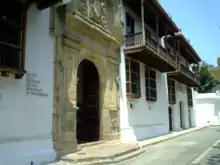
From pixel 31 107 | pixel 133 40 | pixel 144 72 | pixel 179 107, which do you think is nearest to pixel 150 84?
pixel 144 72

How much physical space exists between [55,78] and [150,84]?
27.6ft

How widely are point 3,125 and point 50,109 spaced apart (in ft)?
5.78

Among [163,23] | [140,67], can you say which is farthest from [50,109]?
[163,23]

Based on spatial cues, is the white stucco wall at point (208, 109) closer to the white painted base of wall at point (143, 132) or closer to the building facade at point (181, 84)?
the building facade at point (181, 84)

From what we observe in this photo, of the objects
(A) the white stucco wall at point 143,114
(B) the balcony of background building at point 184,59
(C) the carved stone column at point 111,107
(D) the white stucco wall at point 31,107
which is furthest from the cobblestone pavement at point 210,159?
(B) the balcony of background building at point 184,59

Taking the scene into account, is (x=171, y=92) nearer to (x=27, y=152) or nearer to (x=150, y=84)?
(x=150, y=84)

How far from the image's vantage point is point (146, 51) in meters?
12.9

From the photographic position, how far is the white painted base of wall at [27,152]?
633 centimetres

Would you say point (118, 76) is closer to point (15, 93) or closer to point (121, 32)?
point (121, 32)

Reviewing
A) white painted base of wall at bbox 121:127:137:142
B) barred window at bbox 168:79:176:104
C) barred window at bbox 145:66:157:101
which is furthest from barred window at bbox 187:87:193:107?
white painted base of wall at bbox 121:127:137:142

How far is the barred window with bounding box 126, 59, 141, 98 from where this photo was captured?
12.8 meters

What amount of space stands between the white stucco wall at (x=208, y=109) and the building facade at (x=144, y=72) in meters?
15.9

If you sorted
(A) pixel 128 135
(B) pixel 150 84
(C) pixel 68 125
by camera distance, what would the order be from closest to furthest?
1. (C) pixel 68 125
2. (A) pixel 128 135
3. (B) pixel 150 84

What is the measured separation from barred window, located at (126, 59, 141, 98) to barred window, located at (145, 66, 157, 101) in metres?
1.29
